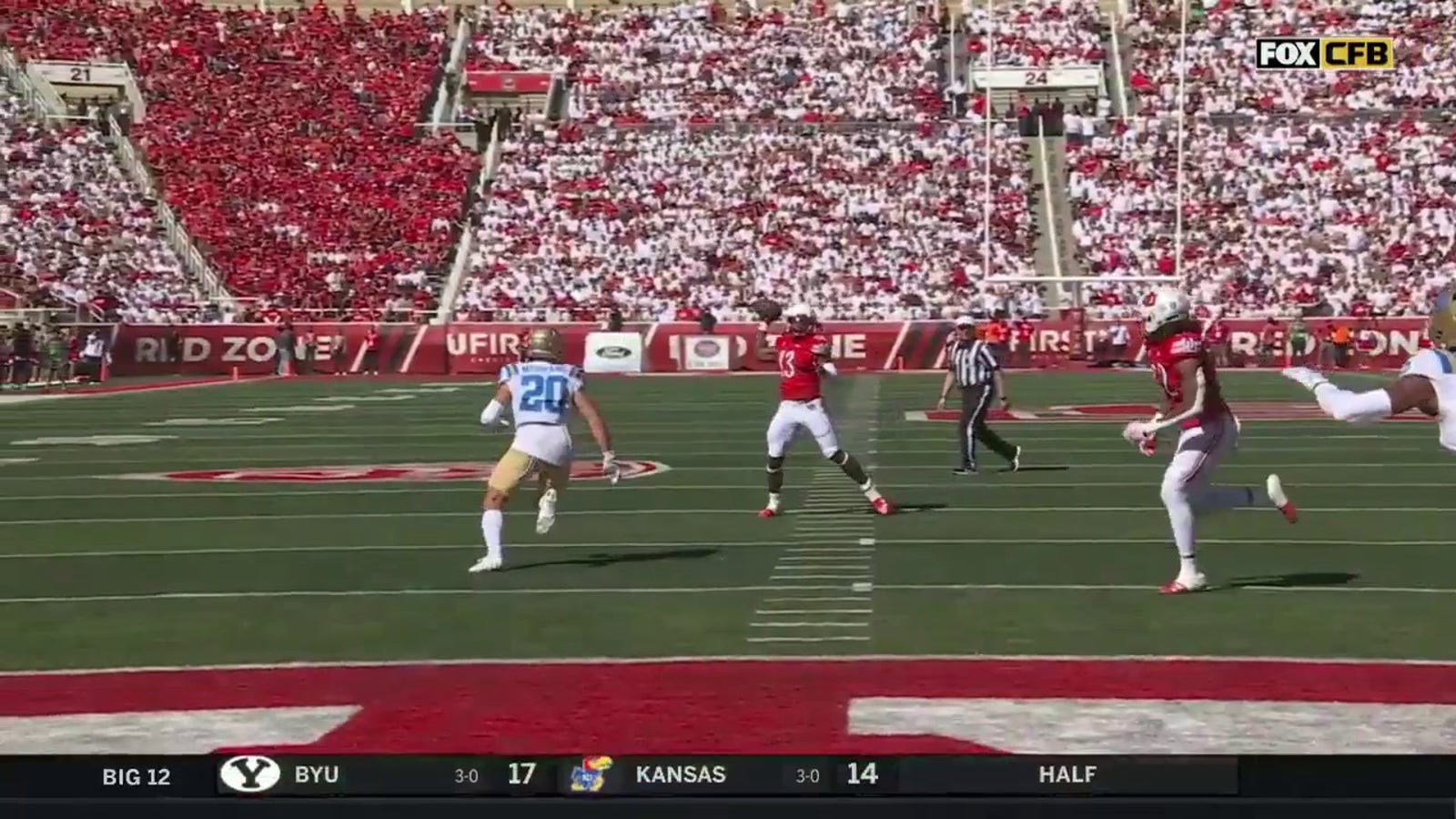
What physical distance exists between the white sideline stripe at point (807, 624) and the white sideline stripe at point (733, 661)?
0.88 m

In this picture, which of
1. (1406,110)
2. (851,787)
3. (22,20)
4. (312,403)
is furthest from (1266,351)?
(851,787)

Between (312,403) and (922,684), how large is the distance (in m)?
24.1

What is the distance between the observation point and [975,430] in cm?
1941

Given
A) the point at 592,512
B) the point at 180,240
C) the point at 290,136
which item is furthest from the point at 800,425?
the point at 290,136

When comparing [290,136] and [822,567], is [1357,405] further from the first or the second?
[290,136]

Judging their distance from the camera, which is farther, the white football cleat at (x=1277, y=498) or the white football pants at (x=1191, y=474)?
the white football cleat at (x=1277, y=498)

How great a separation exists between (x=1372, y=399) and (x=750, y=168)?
41332 millimetres

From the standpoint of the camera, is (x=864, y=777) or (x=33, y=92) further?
(x=33, y=92)

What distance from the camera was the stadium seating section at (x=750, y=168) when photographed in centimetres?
4459

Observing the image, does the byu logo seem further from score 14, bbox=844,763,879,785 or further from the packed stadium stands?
the packed stadium stands

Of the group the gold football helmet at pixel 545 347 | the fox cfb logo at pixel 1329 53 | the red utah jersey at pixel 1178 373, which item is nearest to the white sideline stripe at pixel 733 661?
the red utah jersey at pixel 1178 373

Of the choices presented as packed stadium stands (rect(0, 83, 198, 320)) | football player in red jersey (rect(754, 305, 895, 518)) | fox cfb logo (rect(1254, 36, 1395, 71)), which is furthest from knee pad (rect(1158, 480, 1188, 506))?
fox cfb logo (rect(1254, 36, 1395, 71))

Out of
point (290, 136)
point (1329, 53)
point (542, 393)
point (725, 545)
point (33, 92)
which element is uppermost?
point (33, 92)

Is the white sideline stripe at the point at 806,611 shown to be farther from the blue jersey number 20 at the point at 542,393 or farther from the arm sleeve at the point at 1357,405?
the arm sleeve at the point at 1357,405
